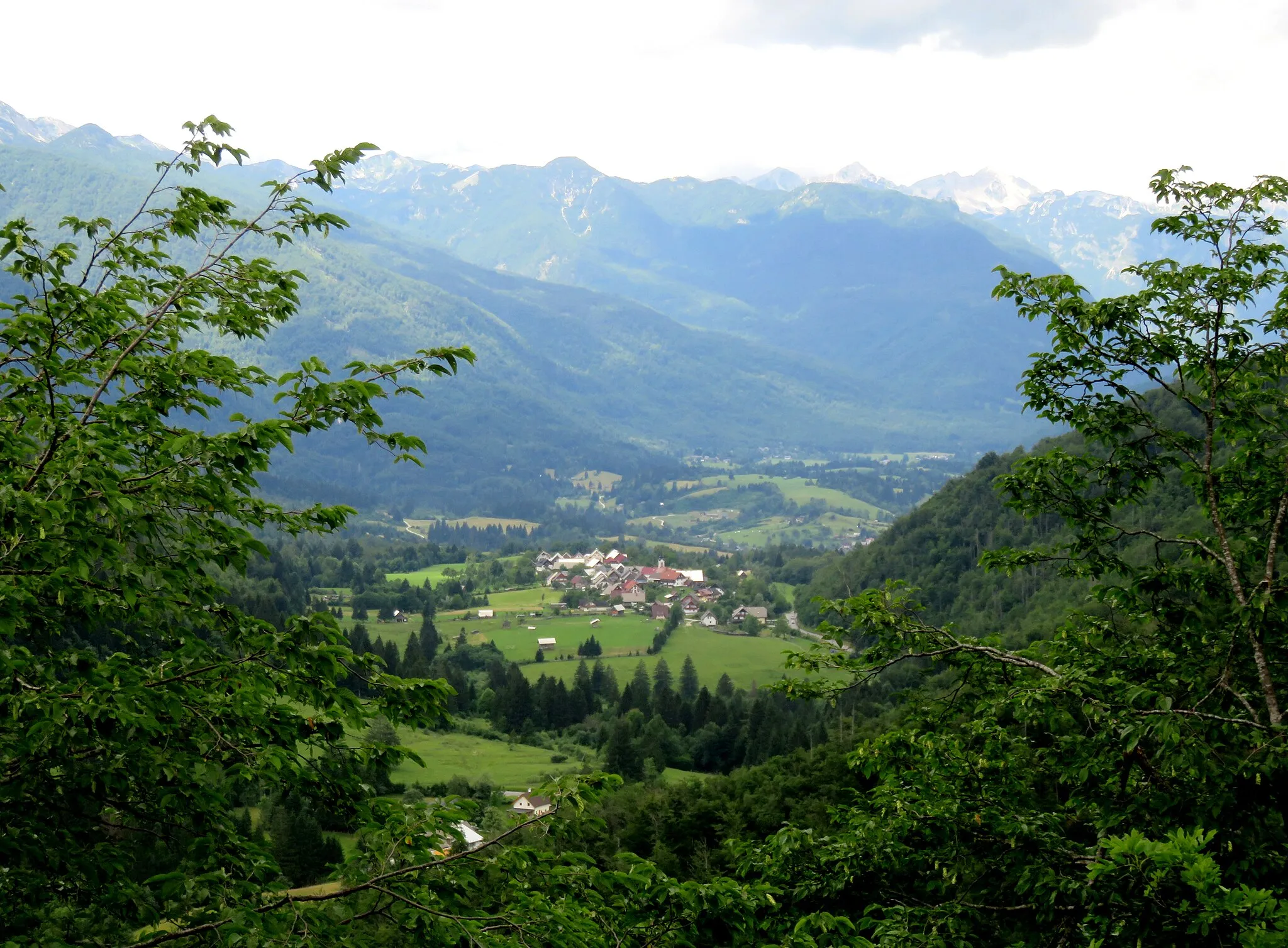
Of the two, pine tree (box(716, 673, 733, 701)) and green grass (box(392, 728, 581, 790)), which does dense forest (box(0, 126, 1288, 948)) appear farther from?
pine tree (box(716, 673, 733, 701))

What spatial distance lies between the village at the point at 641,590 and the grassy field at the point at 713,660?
8278 mm

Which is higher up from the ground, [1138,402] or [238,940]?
[1138,402]

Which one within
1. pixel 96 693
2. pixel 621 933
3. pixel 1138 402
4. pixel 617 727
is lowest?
pixel 617 727

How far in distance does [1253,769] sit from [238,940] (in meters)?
7.61

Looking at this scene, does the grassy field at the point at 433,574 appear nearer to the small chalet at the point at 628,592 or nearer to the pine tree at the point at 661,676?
the small chalet at the point at 628,592

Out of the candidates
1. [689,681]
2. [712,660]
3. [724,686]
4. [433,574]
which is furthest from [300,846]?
[433,574]

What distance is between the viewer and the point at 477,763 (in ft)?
236

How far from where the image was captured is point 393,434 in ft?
26.7

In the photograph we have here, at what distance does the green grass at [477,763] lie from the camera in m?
65.8

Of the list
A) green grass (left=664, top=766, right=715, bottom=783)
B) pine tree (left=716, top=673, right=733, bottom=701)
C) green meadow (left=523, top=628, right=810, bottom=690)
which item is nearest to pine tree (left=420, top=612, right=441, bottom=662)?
green meadow (left=523, top=628, right=810, bottom=690)

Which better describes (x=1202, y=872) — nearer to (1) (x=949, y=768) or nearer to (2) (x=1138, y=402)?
(1) (x=949, y=768)

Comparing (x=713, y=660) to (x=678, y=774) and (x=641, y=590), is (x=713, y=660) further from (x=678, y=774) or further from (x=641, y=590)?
(x=641, y=590)

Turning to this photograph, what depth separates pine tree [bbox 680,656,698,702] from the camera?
319ft

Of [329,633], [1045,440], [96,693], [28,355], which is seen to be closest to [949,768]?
[329,633]
